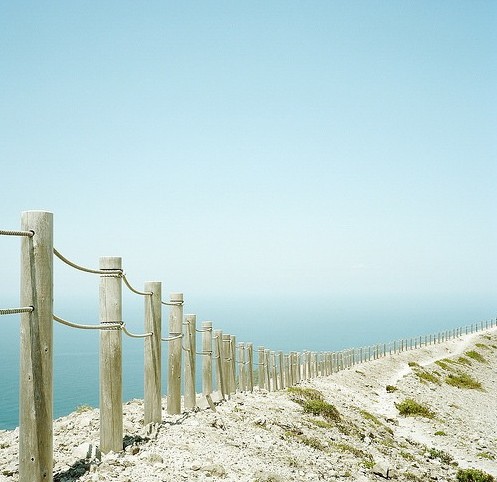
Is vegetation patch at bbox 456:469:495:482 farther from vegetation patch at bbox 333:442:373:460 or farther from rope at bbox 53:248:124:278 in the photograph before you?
rope at bbox 53:248:124:278

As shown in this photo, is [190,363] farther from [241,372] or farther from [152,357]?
[241,372]

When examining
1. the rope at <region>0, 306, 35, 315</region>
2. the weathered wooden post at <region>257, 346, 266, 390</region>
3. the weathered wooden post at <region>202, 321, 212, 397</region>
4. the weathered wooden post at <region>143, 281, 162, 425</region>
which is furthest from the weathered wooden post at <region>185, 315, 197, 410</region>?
the weathered wooden post at <region>257, 346, 266, 390</region>

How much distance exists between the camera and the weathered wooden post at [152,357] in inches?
309

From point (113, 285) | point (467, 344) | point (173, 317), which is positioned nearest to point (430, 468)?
point (173, 317)

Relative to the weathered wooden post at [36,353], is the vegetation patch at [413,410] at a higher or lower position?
lower

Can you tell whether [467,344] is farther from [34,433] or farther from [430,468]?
[34,433]

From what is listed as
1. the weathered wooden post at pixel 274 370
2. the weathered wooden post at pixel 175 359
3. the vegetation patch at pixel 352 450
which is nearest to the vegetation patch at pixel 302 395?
the weathered wooden post at pixel 274 370

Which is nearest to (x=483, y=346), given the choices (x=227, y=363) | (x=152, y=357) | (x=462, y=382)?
(x=462, y=382)

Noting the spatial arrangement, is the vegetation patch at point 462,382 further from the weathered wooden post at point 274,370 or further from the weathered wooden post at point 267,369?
the weathered wooden post at point 267,369

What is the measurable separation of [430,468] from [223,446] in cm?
693

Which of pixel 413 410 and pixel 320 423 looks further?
pixel 413 410

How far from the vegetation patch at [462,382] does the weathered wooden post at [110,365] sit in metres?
33.5

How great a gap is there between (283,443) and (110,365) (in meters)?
4.58

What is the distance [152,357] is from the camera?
788 centimetres
